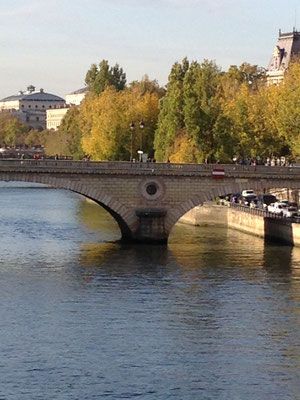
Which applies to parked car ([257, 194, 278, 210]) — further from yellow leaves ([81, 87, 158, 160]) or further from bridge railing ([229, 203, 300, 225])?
yellow leaves ([81, 87, 158, 160])

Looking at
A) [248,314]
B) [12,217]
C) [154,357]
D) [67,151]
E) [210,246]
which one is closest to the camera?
[154,357]

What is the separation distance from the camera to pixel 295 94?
86438 mm

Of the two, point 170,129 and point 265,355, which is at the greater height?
point 170,129

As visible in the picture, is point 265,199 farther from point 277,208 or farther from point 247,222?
point 247,222

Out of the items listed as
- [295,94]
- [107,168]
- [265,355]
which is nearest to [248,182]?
[107,168]

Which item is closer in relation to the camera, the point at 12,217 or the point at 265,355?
the point at 265,355

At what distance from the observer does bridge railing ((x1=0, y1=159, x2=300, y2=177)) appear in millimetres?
69500

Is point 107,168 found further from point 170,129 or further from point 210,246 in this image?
point 170,129

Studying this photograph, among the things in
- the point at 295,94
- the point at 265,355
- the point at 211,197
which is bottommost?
the point at 265,355

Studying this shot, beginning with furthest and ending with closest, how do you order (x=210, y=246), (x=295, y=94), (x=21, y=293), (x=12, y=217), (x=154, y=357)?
(x=12, y=217)
(x=295, y=94)
(x=210, y=246)
(x=21, y=293)
(x=154, y=357)

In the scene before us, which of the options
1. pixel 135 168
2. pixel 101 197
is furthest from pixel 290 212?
pixel 101 197

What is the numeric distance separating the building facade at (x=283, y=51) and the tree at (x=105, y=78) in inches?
900

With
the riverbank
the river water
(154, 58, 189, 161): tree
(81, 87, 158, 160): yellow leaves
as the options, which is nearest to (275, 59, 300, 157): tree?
the riverbank

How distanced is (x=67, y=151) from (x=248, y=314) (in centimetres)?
10700
